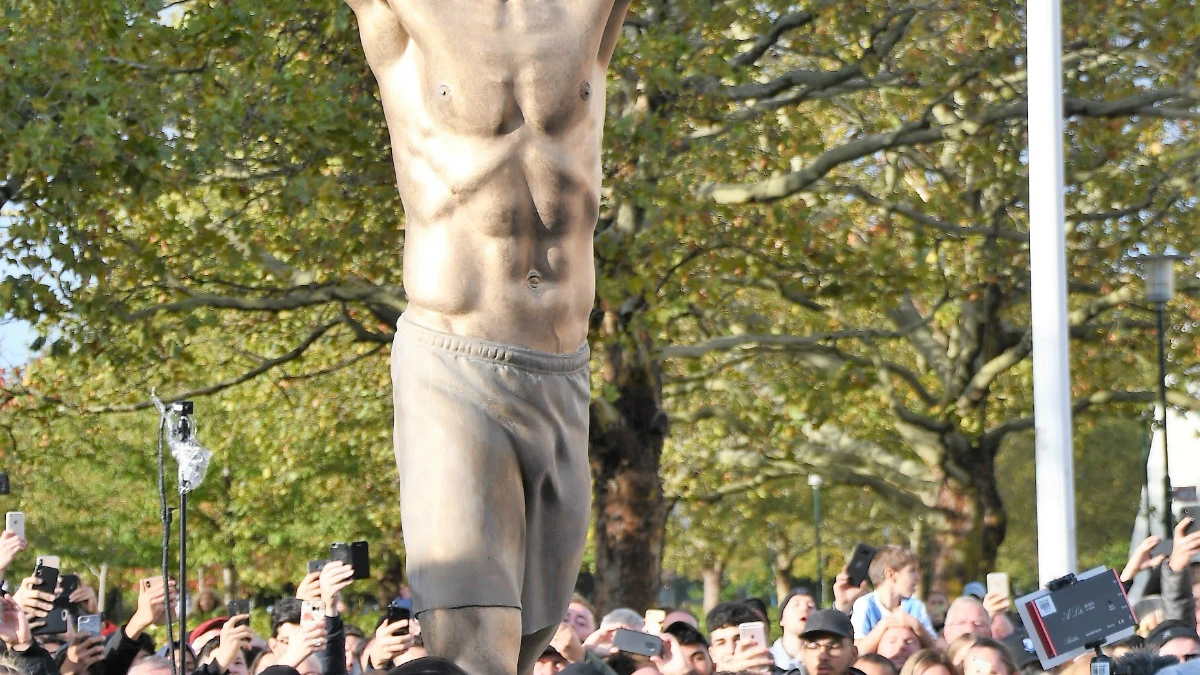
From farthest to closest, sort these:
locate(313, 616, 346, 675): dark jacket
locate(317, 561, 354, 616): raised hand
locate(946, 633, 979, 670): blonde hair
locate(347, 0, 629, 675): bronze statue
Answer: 1. locate(946, 633, 979, 670): blonde hair
2. locate(313, 616, 346, 675): dark jacket
3. locate(317, 561, 354, 616): raised hand
4. locate(347, 0, 629, 675): bronze statue

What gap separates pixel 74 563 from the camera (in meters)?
39.2

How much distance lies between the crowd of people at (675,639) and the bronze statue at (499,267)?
5.83 ft

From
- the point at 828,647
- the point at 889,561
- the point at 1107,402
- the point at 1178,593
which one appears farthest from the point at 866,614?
the point at 1107,402

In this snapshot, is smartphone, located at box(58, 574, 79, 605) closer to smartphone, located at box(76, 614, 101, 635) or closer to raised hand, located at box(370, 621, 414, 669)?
smartphone, located at box(76, 614, 101, 635)

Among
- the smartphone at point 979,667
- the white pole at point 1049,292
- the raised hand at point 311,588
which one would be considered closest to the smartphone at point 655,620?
the white pole at point 1049,292

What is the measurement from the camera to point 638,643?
8.23m

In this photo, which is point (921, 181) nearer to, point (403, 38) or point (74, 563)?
point (403, 38)

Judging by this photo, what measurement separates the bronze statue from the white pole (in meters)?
5.34

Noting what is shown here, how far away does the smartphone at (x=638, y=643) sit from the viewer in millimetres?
8211

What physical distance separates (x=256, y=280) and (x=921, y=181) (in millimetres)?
8923

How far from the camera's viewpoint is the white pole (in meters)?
10.2

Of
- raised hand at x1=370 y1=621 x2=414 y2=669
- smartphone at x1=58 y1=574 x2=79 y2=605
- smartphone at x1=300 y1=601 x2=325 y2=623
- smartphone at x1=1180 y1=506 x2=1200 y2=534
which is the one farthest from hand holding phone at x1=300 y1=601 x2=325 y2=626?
smartphone at x1=1180 y1=506 x2=1200 y2=534

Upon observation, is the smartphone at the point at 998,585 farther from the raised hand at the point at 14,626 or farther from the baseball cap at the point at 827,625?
the raised hand at the point at 14,626

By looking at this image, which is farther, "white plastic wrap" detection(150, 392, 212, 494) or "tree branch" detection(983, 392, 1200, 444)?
"tree branch" detection(983, 392, 1200, 444)
